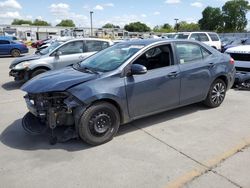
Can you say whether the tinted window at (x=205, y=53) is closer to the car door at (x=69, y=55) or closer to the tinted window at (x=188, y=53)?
the tinted window at (x=188, y=53)

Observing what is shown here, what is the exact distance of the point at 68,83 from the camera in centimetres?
416

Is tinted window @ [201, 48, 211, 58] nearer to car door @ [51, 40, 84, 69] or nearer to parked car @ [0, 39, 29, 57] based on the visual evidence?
car door @ [51, 40, 84, 69]

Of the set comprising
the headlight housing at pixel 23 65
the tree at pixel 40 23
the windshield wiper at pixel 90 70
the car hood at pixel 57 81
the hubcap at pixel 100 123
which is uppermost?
the tree at pixel 40 23

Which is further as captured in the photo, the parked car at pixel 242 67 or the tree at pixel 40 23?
the tree at pixel 40 23

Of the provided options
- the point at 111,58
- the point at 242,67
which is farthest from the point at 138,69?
the point at 242,67

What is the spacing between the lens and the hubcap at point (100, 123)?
13.7 feet

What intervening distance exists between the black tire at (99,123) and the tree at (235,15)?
9683 centimetres

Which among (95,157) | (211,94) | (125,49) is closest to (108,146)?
(95,157)

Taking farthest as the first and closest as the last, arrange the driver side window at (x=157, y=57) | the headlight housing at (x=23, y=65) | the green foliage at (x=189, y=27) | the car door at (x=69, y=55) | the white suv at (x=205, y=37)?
1. the green foliage at (x=189, y=27)
2. the white suv at (x=205, y=37)
3. the car door at (x=69, y=55)
4. the headlight housing at (x=23, y=65)
5. the driver side window at (x=157, y=57)

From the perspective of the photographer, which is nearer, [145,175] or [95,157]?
[145,175]

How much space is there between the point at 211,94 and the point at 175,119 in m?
1.13

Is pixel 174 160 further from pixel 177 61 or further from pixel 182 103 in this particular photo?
pixel 177 61

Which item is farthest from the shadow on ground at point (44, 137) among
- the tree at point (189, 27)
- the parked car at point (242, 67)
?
the tree at point (189, 27)

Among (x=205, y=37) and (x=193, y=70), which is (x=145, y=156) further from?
(x=205, y=37)
